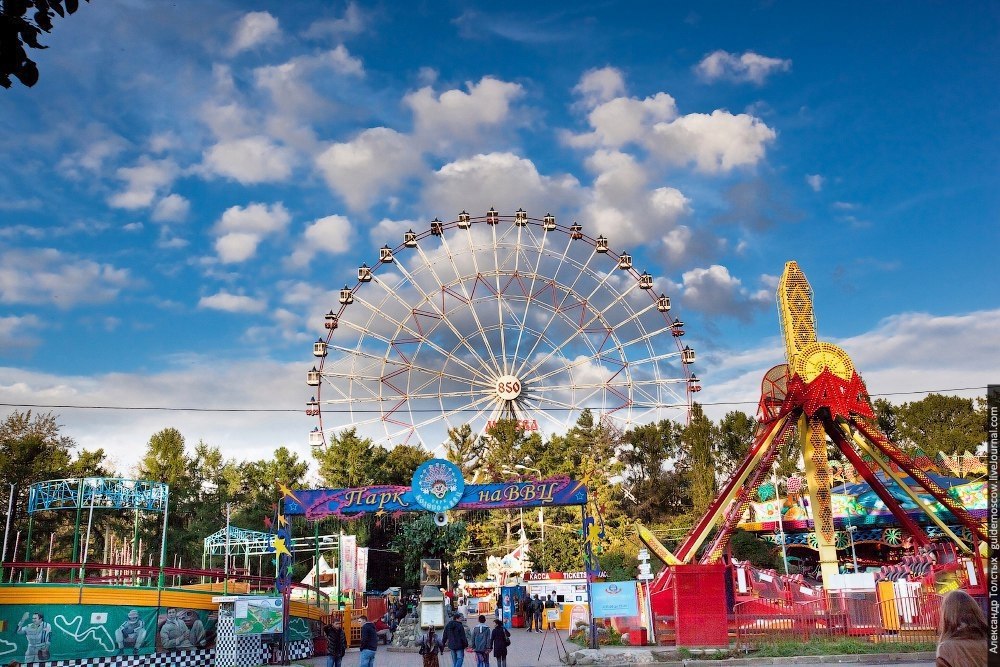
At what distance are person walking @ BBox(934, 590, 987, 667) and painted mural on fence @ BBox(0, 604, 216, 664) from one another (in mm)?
17681

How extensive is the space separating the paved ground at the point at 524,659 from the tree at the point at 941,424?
47.4 m

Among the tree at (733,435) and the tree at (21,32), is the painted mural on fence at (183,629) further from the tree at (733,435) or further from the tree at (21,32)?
the tree at (733,435)

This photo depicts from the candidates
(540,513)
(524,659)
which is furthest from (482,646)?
(540,513)

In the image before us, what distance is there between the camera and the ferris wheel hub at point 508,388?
1710 inches

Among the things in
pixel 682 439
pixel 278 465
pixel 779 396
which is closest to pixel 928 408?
pixel 682 439

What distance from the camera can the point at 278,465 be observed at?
59125mm

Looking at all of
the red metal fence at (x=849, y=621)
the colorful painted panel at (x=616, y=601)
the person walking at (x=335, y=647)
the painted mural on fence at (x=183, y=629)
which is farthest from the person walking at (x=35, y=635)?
the red metal fence at (x=849, y=621)

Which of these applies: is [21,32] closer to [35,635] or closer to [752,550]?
[35,635]

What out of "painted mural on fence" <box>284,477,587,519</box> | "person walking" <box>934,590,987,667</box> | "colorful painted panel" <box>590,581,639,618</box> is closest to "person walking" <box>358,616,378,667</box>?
"colorful painted panel" <box>590,581,639,618</box>

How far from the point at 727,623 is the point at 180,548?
42639 mm

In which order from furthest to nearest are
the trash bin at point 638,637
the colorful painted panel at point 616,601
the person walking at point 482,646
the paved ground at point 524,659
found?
the trash bin at point 638,637 < the colorful painted panel at point 616,601 < the paved ground at point 524,659 < the person walking at point 482,646

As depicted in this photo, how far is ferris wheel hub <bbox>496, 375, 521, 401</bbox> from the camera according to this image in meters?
43.4

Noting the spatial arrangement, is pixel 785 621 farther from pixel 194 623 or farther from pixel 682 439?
pixel 682 439

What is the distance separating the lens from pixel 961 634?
3.97m
